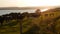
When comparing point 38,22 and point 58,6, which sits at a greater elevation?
point 58,6

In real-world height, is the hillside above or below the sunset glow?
below

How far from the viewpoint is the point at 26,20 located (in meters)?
1.29

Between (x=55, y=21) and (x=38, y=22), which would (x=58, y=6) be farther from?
(x=38, y=22)

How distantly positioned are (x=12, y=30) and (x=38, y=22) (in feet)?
1.02

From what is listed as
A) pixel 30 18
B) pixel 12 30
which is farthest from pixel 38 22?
pixel 12 30

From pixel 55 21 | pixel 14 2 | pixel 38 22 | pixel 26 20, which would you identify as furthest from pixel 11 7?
pixel 55 21

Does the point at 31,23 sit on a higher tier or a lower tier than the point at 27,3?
lower

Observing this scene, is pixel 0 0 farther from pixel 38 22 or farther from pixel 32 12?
pixel 38 22

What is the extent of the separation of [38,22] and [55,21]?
0.20 meters

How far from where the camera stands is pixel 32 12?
129 cm

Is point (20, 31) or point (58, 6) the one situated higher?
point (58, 6)

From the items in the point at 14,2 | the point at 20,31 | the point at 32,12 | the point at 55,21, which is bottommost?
the point at 20,31

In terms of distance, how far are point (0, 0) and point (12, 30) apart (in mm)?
378

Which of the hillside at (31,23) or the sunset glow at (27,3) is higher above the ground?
the sunset glow at (27,3)
